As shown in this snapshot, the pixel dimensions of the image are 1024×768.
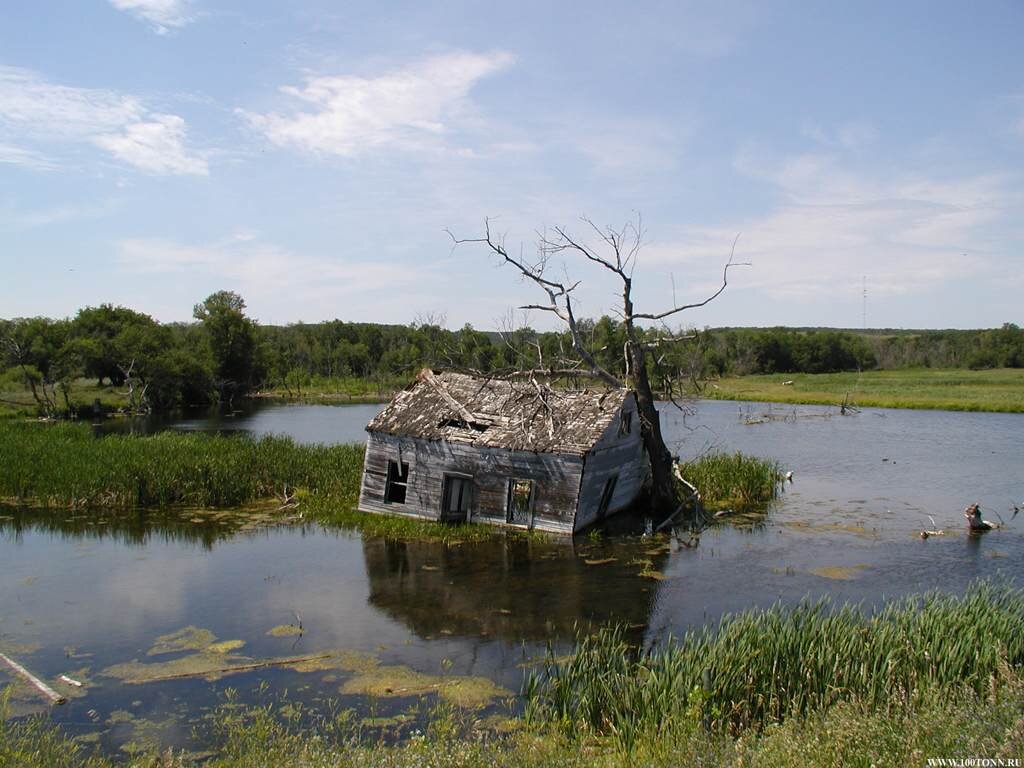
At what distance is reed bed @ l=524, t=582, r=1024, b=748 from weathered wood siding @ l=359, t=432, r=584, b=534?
33.3 feet

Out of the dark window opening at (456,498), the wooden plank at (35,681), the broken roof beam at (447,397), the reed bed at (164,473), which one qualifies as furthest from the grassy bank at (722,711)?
the reed bed at (164,473)

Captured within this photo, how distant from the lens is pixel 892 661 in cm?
1016

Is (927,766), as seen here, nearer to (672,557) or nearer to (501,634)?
(501,634)

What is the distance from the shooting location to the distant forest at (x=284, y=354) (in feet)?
190

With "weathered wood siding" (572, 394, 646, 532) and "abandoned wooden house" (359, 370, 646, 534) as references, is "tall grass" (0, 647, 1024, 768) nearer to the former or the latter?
"abandoned wooden house" (359, 370, 646, 534)

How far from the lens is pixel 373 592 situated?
57.3 ft

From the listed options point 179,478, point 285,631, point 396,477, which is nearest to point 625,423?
point 396,477

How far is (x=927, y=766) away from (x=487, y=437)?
16348 mm

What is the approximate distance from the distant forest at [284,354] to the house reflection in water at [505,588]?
18.5ft

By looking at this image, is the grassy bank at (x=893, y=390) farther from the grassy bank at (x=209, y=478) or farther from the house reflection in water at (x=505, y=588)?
the house reflection in water at (x=505, y=588)

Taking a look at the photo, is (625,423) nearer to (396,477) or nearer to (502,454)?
(502,454)

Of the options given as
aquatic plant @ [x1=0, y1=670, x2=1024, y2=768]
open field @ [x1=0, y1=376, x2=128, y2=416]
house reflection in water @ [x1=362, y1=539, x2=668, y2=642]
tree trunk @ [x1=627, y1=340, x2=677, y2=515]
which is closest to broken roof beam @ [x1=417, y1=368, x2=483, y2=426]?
house reflection in water @ [x1=362, y1=539, x2=668, y2=642]

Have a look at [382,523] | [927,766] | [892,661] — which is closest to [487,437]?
[382,523]

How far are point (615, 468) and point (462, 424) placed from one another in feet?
14.5
